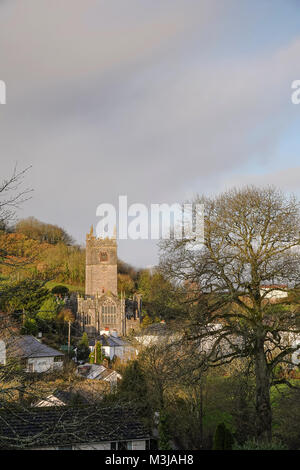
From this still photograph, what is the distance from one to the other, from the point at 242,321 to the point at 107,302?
153 ft

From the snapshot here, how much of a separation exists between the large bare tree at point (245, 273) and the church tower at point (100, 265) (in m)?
54.3

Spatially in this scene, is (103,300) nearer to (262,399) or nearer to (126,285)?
(126,285)

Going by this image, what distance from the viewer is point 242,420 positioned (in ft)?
56.1

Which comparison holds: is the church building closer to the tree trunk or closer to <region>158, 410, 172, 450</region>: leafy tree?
<region>158, 410, 172, 450</region>: leafy tree

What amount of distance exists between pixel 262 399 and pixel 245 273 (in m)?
2.92

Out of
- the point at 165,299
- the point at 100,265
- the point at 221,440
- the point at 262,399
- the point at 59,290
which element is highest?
the point at 100,265

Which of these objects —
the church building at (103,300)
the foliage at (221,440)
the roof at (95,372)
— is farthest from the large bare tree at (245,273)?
the church building at (103,300)

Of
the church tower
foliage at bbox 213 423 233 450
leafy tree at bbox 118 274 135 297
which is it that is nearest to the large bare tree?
foliage at bbox 213 423 233 450

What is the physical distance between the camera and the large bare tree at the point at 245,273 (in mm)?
10172

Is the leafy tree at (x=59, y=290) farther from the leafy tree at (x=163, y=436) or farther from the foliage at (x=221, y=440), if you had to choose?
the foliage at (x=221, y=440)

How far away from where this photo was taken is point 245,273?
34.2 feet

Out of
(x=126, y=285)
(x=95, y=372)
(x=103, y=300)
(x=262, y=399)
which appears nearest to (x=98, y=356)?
(x=95, y=372)

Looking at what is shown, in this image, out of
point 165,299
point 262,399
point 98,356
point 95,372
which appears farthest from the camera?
point 98,356
